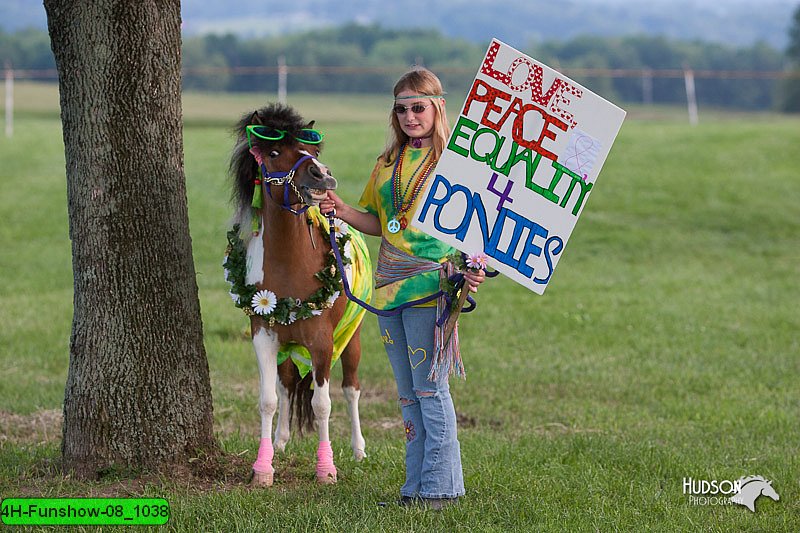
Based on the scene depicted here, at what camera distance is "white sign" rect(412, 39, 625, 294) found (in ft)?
14.9

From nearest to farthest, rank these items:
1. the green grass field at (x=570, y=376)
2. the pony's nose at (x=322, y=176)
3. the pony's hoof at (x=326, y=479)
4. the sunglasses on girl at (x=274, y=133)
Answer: the pony's nose at (x=322, y=176)
the sunglasses on girl at (x=274, y=133)
the green grass field at (x=570, y=376)
the pony's hoof at (x=326, y=479)

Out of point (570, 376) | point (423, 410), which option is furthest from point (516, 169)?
point (570, 376)

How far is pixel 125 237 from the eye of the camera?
4.98 meters

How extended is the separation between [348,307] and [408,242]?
3.33 feet

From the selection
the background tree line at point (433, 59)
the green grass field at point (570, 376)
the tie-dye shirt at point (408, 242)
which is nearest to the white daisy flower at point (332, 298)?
the tie-dye shirt at point (408, 242)

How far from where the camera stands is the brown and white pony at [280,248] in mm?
4773

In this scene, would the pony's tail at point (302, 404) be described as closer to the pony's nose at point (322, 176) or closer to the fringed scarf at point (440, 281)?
the fringed scarf at point (440, 281)

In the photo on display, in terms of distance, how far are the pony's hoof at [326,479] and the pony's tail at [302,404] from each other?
791mm

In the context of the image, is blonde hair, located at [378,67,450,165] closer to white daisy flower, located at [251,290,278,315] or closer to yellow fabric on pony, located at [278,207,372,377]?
yellow fabric on pony, located at [278,207,372,377]

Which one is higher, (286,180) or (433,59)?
(433,59)

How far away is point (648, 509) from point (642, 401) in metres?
2.76

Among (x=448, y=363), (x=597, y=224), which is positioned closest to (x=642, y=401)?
(x=448, y=363)

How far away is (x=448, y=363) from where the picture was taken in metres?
4.60

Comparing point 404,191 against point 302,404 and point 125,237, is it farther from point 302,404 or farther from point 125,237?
point 302,404
